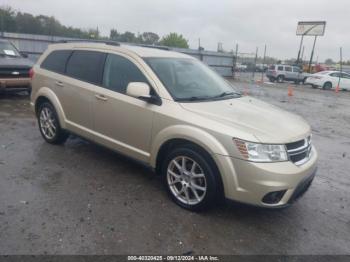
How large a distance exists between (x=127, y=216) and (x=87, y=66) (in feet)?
8.09

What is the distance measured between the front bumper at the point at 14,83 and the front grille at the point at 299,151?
27.8 feet

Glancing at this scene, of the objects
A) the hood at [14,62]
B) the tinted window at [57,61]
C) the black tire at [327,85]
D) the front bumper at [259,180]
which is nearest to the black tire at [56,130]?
the tinted window at [57,61]

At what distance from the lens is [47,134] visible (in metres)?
5.64

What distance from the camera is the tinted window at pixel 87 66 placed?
458 centimetres

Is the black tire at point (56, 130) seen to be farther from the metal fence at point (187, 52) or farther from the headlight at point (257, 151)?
the metal fence at point (187, 52)

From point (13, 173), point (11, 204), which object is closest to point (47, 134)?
point (13, 173)

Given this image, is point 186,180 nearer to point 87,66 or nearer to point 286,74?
point 87,66

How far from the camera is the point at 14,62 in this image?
373 inches

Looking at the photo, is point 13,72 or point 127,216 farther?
point 13,72

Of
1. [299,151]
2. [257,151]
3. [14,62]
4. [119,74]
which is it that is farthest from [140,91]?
[14,62]

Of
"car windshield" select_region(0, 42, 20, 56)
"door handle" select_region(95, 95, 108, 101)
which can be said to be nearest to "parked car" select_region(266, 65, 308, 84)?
"car windshield" select_region(0, 42, 20, 56)

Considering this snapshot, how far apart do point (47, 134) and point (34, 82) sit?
0.96 metres

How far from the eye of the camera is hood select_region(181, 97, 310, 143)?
326 centimetres

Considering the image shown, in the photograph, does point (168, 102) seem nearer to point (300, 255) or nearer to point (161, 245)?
point (161, 245)
